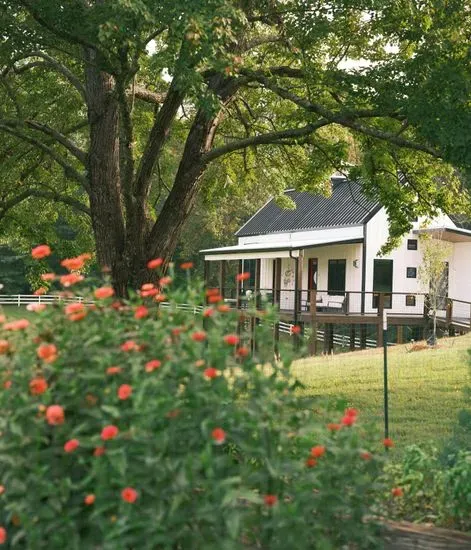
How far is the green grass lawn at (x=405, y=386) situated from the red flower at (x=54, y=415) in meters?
6.92

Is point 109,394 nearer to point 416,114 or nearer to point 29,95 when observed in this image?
point 416,114

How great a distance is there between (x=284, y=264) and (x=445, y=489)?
34.8 metres

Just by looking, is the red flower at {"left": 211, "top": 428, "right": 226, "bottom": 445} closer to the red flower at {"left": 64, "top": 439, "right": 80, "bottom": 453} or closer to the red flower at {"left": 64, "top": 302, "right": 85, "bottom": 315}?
the red flower at {"left": 64, "top": 439, "right": 80, "bottom": 453}

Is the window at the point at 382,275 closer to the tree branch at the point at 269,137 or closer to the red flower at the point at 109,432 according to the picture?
the tree branch at the point at 269,137

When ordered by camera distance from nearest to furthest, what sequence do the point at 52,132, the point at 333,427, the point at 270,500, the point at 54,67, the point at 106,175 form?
the point at 270,500 → the point at 333,427 → the point at 106,175 → the point at 52,132 → the point at 54,67

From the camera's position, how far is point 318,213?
40031mm

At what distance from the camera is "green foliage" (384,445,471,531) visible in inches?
225

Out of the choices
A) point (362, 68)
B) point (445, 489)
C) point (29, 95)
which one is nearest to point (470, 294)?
point (29, 95)

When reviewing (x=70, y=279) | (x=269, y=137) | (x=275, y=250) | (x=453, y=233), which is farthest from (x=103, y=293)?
(x=453, y=233)

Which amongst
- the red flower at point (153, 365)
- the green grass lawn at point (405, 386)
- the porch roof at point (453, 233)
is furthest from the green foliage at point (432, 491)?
the porch roof at point (453, 233)

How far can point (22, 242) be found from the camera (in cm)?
2614

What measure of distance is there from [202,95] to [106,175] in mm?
4748

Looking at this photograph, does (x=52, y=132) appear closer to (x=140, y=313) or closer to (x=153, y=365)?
(x=140, y=313)

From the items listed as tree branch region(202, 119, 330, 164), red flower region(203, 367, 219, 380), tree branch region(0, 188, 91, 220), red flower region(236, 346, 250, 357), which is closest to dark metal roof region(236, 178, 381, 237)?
tree branch region(0, 188, 91, 220)
